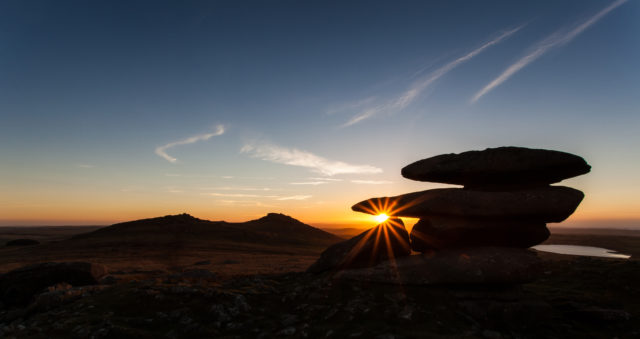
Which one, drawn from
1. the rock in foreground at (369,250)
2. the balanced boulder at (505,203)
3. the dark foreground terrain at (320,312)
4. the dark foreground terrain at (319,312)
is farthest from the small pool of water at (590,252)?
the rock in foreground at (369,250)

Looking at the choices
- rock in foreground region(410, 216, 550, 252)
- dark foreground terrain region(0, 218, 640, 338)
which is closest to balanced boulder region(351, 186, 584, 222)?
rock in foreground region(410, 216, 550, 252)

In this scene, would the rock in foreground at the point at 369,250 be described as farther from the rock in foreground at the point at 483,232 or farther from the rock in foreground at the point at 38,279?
the rock in foreground at the point at 38,279

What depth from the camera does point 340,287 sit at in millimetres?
19062

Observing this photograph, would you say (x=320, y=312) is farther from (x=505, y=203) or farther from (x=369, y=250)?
(x=505, y=203)

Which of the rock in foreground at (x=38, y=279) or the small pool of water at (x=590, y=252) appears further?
the small pool of water at (x=590, y=252)

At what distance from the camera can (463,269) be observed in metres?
18.7

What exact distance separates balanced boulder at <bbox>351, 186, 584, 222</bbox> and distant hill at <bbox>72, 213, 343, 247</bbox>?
63809 millimetres

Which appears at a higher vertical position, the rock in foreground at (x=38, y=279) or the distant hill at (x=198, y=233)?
the distant hill at (x=198, y=233)

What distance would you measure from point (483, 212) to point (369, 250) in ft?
25.7

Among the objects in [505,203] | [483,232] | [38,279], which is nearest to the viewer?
[505,203]

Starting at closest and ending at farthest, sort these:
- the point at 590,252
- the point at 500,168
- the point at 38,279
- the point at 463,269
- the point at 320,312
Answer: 1. the point at 320,312
2. the point at 463,269
3. the point at 500,168
4. the point at 38,279
5. the point at 590,252

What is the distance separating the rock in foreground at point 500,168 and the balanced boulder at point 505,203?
0.93 m

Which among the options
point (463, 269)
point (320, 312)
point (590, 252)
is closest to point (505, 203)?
point (463, 269)

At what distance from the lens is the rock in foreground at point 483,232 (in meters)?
20.6
